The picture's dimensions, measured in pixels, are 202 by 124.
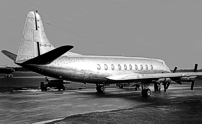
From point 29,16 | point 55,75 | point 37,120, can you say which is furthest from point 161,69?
point 37,120

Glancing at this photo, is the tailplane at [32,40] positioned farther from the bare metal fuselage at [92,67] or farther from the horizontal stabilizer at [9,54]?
the horizontal stabilizer at [9,54]

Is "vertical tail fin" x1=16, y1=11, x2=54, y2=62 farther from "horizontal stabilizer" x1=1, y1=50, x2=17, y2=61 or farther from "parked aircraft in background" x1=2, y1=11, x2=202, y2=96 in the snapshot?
"horizontal stabilizer" x1=1, y1=50, x2=17, y2=61

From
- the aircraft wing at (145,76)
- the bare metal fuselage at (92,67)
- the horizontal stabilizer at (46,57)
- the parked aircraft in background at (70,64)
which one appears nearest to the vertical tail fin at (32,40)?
the parked aircraft in background at (70,64)

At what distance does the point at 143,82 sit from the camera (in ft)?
89.6

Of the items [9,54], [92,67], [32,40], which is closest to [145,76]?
[92,67]

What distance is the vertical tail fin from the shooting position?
914 inches

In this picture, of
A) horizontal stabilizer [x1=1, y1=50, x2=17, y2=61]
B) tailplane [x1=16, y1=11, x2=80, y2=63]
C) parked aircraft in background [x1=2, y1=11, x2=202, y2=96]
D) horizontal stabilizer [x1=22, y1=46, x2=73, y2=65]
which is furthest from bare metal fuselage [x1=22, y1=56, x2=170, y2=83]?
horizontal stabilizer [x1=1, y1=50, x2=17, y2=61]

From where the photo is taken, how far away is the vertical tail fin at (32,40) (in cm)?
2320

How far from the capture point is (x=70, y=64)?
25062 mm

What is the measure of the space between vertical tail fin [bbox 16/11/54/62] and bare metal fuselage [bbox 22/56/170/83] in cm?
134

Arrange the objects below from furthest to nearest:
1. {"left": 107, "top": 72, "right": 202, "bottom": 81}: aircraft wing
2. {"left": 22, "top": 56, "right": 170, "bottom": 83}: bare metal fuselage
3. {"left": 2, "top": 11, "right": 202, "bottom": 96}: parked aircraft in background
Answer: {"left": 107, "top": 72, "right": 202, "bottom": 81}: aircraft wing
{"left": 22, "top": 56, "right": 170, "bottom": 83}: bare metal fuselage
{"left": 2, "top": 11, "right": 202, "bottom": 96}: parked aircraft in background

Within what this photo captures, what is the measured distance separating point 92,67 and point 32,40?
677 centimetres

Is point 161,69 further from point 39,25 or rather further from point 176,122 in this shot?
point 176,122

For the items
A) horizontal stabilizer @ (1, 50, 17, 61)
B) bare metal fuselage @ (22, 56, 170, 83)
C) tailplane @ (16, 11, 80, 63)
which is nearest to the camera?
tailplane @ (16, 11, 80, 63)
